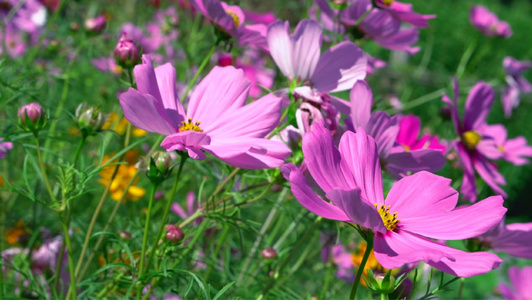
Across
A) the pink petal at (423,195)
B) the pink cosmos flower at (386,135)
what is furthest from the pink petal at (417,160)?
the pink petal at (423,195)

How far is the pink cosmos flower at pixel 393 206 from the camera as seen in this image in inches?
14.3

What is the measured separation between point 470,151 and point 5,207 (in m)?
0.76

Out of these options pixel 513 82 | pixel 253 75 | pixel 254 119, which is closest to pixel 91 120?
pixel 254 119

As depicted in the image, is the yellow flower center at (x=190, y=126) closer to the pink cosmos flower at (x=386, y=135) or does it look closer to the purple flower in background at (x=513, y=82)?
the pink cosmos flower at (x=386, y=135)

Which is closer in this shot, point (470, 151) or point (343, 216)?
point (343, 216)

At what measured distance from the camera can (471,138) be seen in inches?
35.1

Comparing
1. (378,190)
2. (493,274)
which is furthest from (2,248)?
(493,274)

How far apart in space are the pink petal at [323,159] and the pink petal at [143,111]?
12 centimetres

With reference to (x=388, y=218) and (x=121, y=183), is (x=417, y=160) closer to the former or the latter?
(x=388, y=218)

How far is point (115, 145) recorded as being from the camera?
1262mm

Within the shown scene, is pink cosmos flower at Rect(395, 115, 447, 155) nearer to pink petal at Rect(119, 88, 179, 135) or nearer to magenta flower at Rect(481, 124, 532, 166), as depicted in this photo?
magenta flower at Rect(481, 124, 532, 166)

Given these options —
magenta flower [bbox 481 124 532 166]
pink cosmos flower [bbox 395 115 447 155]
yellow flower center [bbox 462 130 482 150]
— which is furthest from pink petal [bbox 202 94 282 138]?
magenta flower [bbox 481 124 532 166]

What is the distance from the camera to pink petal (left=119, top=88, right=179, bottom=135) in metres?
0.40

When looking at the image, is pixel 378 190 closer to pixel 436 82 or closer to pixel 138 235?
pixel 138 235
